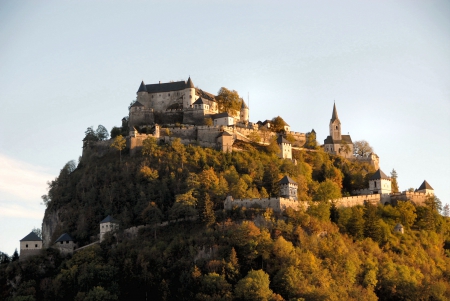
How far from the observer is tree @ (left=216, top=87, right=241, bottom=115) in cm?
11288

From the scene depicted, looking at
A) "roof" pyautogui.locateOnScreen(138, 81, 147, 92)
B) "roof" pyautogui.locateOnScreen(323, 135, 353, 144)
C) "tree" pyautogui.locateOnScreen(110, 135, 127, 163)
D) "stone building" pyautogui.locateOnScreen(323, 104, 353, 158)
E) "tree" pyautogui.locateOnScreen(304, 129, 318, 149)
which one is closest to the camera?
"tree" pyautogui.locateOnScreen(110, 135, 127, 163)

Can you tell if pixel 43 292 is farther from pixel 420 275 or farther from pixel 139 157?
pixel 420 275

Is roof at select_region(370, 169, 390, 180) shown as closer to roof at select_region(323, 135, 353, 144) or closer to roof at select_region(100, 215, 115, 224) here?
roof at select_region(323, 135, 353, 144)

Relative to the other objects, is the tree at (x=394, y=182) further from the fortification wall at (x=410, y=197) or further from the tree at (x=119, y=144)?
the tree at (x=119, y=144)

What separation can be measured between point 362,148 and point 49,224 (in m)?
41.2

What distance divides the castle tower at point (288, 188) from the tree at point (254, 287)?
14.4m

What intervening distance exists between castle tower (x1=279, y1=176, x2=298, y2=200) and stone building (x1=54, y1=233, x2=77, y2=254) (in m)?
22.0

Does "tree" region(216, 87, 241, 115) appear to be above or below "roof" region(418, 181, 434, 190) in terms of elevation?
above

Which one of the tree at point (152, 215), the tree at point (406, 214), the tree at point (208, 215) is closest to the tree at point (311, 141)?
the tree at point (406, 214)

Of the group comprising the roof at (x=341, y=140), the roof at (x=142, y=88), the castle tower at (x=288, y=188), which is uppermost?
the roof at (x=142, y=88)

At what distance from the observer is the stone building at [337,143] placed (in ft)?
377

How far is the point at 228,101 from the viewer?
113188 mm

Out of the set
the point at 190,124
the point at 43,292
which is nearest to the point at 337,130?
the point at 190,124

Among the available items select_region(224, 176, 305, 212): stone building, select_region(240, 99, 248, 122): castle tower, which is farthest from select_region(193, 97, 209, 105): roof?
select_region(224, 176, 305, 212): stone building
